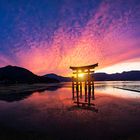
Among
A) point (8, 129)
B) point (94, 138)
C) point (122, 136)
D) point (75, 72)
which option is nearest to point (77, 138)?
point (94, 138)

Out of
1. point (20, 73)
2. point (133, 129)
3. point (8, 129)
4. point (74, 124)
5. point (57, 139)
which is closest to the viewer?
point (57, 139)

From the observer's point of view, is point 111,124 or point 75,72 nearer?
point 111,124

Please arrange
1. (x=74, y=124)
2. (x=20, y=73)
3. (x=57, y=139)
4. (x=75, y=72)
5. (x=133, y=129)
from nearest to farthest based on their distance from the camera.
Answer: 1. (x=57, y=139)
2. (x=133, y=129)
3. (x=74, y=124)
4. (x=75, y=72)
5. (x=20, y=73)

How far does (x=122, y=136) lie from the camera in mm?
7078

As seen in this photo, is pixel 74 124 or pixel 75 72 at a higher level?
pixel 75 72

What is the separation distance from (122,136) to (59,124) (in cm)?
386

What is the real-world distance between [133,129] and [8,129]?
6761 millimetres

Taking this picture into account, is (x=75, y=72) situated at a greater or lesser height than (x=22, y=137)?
greater

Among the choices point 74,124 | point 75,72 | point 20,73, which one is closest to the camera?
point 74,124

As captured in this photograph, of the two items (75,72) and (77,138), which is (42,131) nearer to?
(77,138)

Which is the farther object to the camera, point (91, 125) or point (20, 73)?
point (20, 73)

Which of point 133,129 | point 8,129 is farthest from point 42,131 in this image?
point 133,129

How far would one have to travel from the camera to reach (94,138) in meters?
6.97

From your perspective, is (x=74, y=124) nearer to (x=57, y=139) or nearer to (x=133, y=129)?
(x=57, y=139)
